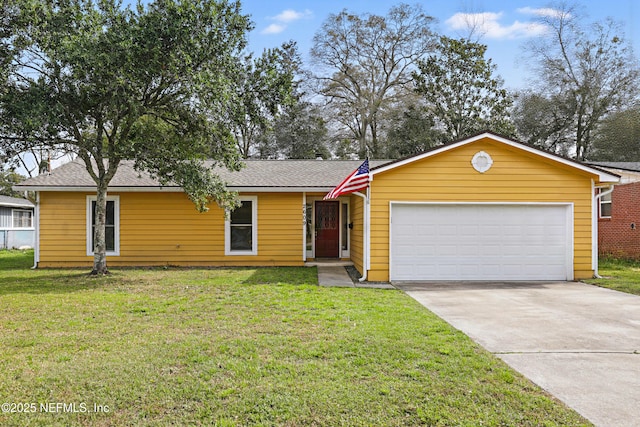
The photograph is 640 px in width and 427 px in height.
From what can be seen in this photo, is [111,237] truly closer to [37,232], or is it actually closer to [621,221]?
[37,232]

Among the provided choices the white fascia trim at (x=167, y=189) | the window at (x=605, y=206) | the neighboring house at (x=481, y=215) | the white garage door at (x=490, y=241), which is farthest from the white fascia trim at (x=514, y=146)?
the window at (x=605, y=206)

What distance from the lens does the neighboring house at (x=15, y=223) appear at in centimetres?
2261

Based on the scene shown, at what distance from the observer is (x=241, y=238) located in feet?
45.8

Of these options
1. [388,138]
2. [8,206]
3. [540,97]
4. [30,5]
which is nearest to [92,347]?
[30,5]

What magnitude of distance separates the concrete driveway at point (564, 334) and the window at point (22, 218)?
22.7 meters

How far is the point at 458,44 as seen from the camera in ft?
97.9

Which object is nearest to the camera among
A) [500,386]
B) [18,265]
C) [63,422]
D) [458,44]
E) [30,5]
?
[63,422]

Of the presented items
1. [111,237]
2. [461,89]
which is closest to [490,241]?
[111,237]

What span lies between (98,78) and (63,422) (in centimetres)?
831

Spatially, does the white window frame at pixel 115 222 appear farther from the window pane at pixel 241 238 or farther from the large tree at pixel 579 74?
the large tree at pixel 579 74

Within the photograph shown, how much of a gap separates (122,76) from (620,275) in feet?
41.9

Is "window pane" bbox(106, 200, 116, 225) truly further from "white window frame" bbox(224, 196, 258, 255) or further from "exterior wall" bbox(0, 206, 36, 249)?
"exterior wall" bbox(0, 206, 36, 249)

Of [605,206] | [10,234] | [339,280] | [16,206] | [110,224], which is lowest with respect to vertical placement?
[339,280]

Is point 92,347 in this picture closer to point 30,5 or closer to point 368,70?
point 30,5
